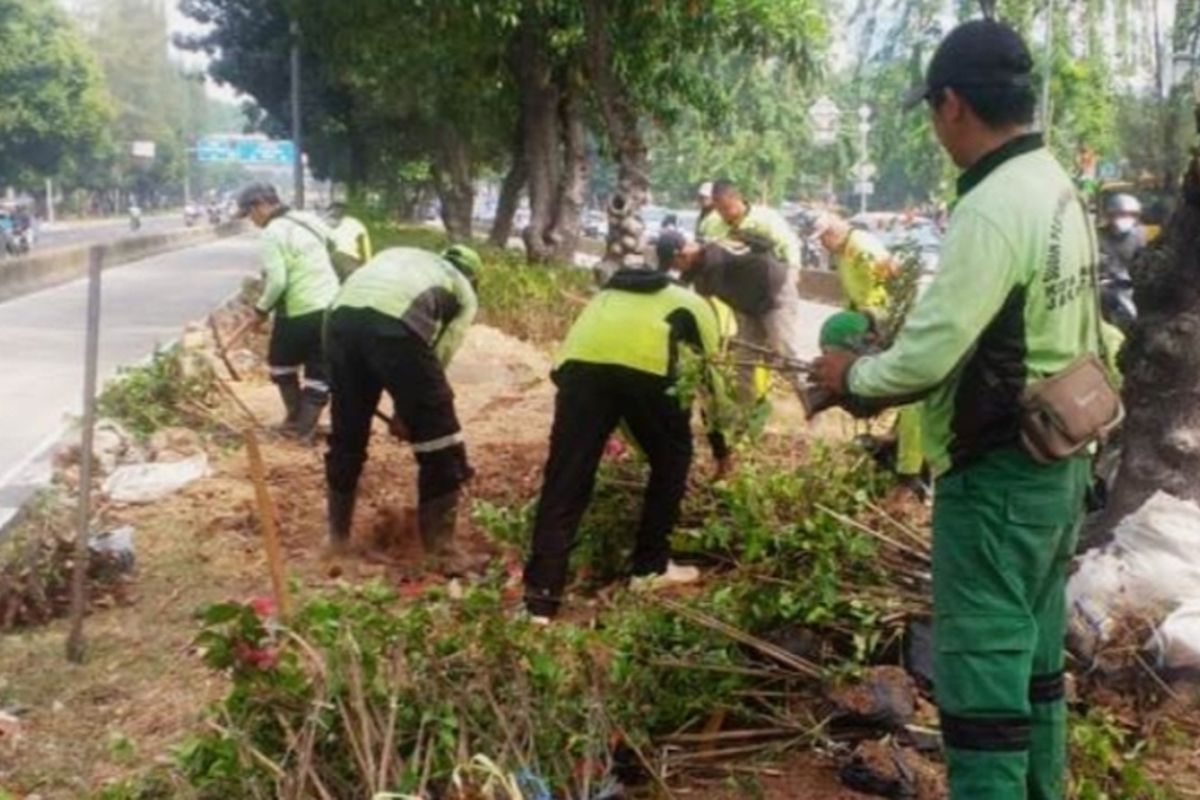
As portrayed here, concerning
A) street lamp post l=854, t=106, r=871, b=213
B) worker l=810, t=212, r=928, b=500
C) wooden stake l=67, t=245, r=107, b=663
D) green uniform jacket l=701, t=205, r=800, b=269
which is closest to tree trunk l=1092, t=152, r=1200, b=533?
worker l=810, t=212, r=928, b=500

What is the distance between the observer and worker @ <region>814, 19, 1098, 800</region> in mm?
3277

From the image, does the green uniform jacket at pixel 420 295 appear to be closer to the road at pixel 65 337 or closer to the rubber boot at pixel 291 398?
the road at pixel 65 337

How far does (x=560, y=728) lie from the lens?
3.83 meters

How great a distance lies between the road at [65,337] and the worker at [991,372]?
558 cm

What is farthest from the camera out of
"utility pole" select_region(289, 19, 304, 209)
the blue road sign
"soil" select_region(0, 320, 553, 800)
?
the blue road sign

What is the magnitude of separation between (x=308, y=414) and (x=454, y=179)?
1961cm

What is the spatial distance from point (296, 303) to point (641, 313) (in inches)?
172

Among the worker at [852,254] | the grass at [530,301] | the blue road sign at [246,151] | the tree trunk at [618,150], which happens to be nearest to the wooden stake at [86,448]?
the worker at [852,254]

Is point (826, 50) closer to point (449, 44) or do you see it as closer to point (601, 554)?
point (449, 44)

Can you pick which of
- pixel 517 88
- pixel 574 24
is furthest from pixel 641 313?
pixel 517 88

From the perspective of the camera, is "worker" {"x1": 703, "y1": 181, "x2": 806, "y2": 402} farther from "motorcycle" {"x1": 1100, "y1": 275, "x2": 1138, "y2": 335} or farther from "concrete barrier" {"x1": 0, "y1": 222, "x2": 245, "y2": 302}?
"concrete barrier" {"x1": 0, "y1": 222, "x2": 245, "y2": 302}

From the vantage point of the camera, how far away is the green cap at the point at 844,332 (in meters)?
3.89

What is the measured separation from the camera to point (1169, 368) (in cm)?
536

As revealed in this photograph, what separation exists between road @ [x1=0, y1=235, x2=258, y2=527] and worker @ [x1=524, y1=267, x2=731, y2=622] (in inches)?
133
